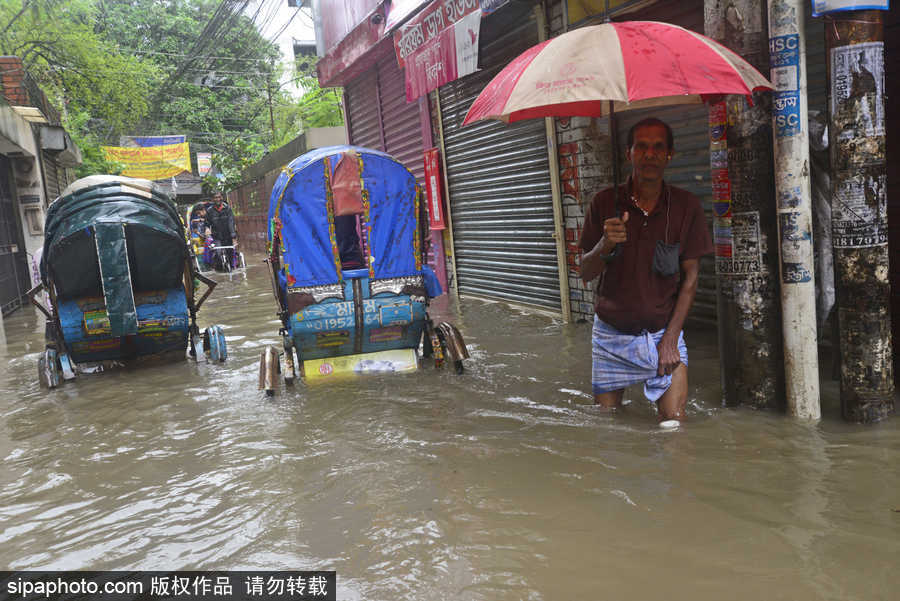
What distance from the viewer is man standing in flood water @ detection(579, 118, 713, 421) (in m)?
3.70

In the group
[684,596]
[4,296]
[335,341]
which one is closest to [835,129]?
[684,596]

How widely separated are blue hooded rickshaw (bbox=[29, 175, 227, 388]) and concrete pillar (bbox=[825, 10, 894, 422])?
18.7ft

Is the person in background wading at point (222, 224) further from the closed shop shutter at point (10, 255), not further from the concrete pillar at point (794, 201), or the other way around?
the concrete pillar at point (794, 201)

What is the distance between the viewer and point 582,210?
7.61 meters

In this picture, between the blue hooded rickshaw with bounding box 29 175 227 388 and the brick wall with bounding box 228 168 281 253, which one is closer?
the blue hooded rickshaw with bounding box 29 175 227 388

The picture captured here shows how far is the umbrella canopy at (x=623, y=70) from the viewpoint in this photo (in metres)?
3.09

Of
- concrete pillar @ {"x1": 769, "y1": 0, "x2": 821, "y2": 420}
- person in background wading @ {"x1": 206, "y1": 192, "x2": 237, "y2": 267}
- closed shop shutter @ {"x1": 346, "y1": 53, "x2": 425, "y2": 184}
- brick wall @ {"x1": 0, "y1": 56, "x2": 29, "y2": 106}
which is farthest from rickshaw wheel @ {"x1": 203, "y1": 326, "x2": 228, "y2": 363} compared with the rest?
brick wall @ {"x1": 0, "y1": 56, "x2": 29, "y2": 106}

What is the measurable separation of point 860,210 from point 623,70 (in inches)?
62.7

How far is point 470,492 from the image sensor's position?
356cm

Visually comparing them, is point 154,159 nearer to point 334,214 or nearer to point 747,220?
point 334,214

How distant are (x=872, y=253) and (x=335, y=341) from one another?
12.7ft

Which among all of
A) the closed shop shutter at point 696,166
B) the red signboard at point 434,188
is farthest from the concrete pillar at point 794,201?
the red signboard at point 434,188

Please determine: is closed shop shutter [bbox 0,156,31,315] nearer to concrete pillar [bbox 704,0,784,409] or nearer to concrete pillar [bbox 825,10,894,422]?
concrete pillar [bbox 704,0,784,409]

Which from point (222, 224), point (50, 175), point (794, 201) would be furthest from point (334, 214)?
point (50, 175)
